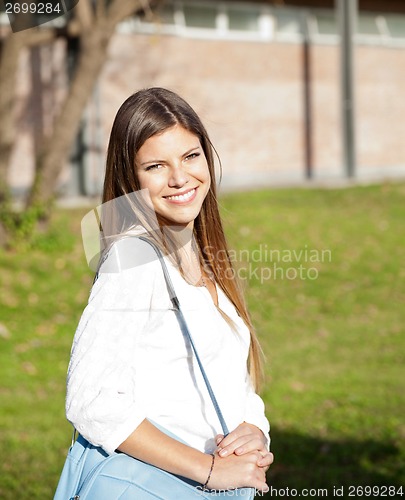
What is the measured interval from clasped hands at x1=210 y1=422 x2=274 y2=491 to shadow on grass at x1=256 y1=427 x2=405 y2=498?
3260 millimetres

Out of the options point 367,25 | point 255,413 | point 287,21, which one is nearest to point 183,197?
point 255,413

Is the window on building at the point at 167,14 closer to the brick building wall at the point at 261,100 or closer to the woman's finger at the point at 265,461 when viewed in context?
the brick building wall at the point at 261,100

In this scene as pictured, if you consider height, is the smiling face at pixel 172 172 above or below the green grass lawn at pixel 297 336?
above

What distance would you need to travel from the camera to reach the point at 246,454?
72.4 inches

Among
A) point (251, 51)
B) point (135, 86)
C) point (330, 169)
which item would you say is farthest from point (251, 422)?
point (330, 169)

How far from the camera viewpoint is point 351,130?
65.5 ft

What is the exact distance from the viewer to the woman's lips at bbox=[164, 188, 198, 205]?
6.57ft

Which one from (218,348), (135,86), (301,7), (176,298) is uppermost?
(301,7)

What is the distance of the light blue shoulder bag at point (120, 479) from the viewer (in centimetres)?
174

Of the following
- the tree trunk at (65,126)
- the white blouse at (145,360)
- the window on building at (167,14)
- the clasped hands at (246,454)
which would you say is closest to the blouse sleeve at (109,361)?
the white blouse at (145,360)

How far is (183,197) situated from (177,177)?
6 centimetres

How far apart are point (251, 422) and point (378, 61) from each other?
20.6 meters

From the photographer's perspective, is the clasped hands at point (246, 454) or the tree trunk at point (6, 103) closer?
the clasped hands at point (246, 454)

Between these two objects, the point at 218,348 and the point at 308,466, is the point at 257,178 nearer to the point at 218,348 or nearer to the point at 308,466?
the point at 308,466
